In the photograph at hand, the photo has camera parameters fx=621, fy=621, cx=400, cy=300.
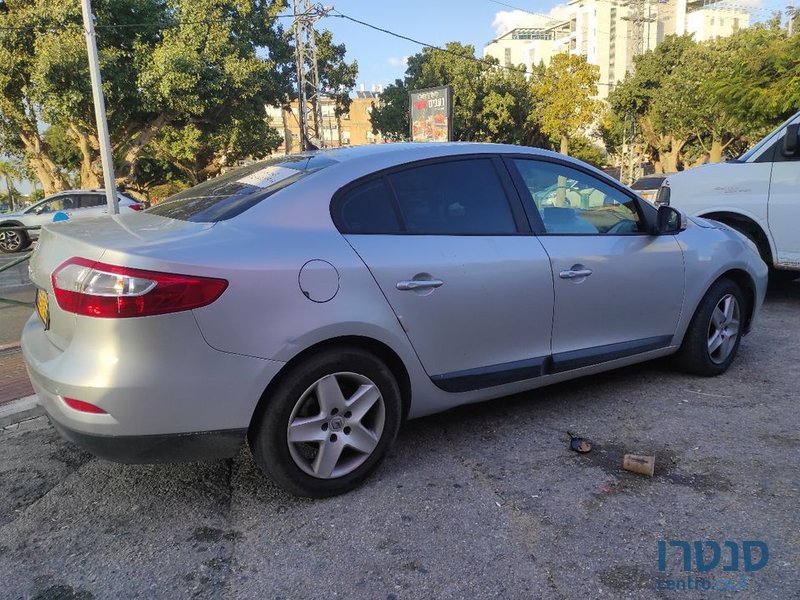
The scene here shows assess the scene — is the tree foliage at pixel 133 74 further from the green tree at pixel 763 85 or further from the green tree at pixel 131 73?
the green tree at pixel 763 85

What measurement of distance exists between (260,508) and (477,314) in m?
1.36

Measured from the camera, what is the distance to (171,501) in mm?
2816

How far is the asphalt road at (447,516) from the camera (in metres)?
2.26

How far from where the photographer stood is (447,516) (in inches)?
104

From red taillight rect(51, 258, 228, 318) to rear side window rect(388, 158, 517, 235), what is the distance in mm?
1062

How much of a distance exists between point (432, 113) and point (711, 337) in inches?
646

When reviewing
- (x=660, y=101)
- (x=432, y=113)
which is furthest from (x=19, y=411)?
(x=660, y=101)

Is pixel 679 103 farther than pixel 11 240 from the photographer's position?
Yes

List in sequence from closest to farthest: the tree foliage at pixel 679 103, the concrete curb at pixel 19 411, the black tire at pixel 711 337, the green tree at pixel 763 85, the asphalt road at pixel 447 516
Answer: the asphalt road at pixel 447 516
the concrete curb at pixel 19 411
the black tire at pixel 711 337
the green tree at pixel 763 85
the tree foliage at pixel 679 103

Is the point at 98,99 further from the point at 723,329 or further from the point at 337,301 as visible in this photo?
the point at 723,329

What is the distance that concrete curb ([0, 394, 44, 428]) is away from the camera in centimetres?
379

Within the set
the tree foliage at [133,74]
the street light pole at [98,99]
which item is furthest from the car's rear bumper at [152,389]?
the tree foliage at [133,74]

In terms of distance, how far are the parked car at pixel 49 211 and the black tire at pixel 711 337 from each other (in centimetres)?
1532

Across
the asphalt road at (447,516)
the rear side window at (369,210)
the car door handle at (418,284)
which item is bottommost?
the asphalt road at (447,516)
